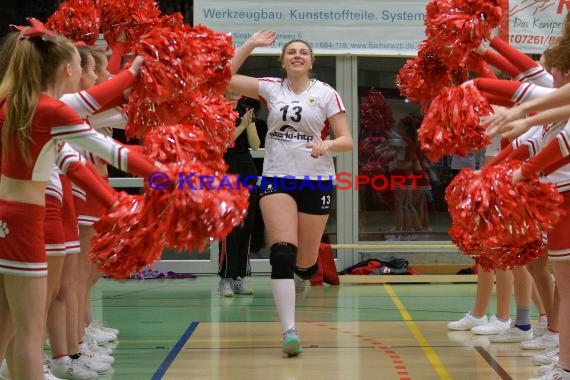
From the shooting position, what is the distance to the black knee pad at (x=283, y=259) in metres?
5.11

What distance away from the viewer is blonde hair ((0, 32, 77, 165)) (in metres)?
3.13

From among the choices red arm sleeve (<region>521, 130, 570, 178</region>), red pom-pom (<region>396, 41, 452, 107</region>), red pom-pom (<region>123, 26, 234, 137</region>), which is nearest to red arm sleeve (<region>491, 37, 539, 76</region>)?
red pom-pom (<region>396, 41, 452, 107</region>)

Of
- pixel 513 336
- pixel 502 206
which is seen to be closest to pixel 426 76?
pixel 502 206

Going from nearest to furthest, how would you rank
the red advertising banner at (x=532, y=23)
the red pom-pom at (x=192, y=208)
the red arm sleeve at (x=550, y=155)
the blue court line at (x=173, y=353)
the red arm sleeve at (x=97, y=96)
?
the red pom-pom at (x=192, y=208), the red arm sleeve at (x=97, y=96), the red arm sleeve at (x=550, y=155), the blue court line at (x=173, y=353), the red advertising banner at (x=532, y=23)

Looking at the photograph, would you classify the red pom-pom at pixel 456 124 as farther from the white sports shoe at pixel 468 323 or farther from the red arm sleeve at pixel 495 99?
the white sports shoe at pixel 468 323

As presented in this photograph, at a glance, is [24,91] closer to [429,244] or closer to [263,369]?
[263,369]

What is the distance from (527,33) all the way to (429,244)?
241cm

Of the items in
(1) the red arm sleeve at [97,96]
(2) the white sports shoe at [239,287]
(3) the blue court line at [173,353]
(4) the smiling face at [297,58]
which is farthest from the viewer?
(2) the white sports shoe at [239,287]

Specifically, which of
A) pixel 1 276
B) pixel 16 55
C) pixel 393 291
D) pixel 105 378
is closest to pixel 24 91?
pixel 16 55

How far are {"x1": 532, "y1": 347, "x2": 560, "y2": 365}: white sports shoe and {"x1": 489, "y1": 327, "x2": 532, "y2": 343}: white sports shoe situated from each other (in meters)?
0.62

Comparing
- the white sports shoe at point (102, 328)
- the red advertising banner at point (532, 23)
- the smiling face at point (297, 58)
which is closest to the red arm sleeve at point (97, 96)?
the smiling face at point (297, 58)

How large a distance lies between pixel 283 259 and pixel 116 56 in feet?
4.84

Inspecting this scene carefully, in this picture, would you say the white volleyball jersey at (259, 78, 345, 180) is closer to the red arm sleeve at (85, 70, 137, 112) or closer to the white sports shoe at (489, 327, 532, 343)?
the white sports shoe at (489, 327, 532, 343)
